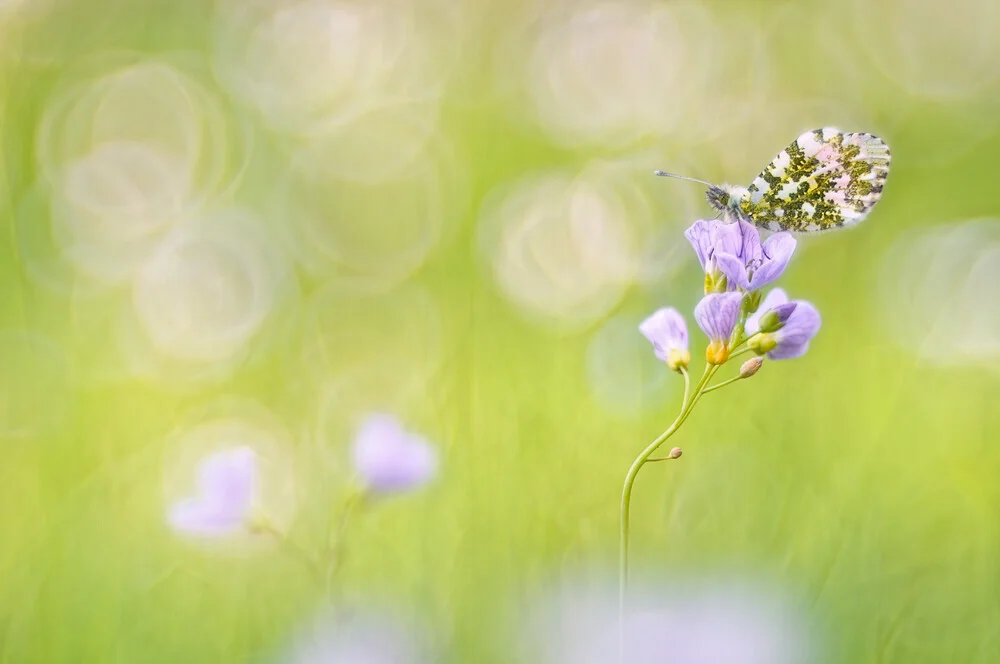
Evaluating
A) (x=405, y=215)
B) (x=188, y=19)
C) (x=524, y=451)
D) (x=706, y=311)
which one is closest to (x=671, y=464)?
(x=524, y=451)

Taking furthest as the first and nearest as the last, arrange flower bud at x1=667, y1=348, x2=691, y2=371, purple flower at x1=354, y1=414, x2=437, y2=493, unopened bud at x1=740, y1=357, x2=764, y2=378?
purple flower at x1=354, y1=414, x2=437, y2=493, flower bud at x1=667, y1=348, x2=691, y2=371, unopened bud at x1=740, y1=357, x2=764, y2=378

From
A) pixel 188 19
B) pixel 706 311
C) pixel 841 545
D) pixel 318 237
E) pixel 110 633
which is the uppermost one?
pixel 188 19

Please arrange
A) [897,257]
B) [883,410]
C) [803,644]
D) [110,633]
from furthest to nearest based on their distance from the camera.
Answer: [897,257] → [883,410] → [110,633] → [803,644]

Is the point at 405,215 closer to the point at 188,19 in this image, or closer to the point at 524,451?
the point at 188,19

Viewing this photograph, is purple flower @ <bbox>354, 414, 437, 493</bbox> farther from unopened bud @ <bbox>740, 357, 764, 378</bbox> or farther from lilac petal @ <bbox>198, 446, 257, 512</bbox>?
unopened bud @ <bbox>740, 357, 764, 378</bbox>

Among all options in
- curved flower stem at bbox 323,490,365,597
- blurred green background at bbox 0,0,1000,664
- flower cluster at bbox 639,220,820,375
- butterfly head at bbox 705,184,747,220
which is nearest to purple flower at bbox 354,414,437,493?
curved flower stem at bbox 323,490,365,597

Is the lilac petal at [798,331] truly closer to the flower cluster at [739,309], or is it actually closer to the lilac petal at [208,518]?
the flower cluster at [739,309]

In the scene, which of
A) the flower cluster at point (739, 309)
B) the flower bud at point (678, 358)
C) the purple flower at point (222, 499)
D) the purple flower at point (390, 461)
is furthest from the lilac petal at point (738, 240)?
the purple flower at point (222, 499)
